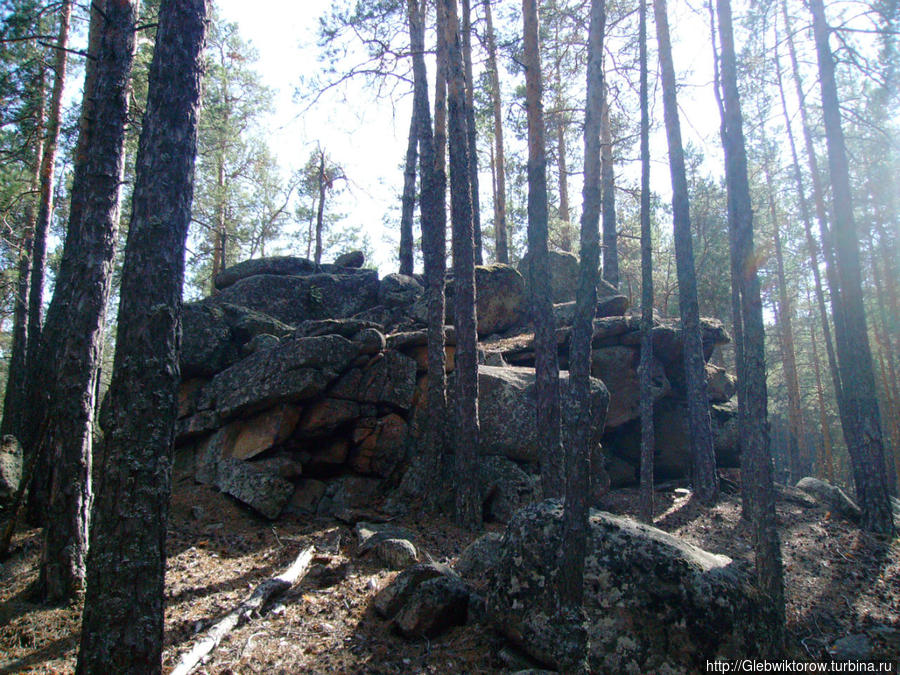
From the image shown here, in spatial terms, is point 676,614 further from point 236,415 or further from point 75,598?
point 236,415

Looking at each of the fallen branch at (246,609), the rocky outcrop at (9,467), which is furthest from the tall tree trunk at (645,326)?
the rocky outcrop at (9,467)

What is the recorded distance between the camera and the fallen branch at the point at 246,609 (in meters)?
4.45

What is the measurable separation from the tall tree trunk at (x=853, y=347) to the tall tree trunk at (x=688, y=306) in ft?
9.01

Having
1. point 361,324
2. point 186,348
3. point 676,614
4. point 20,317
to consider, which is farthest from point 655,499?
point 20,317

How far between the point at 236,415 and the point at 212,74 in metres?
7.48

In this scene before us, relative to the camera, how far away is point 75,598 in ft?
18.4

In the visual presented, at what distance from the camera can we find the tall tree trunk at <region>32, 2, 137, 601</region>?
224 inches

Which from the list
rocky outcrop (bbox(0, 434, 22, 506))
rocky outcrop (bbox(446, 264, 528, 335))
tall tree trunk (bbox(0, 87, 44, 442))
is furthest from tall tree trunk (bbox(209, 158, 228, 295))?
rocky outcrop (bbox(0, 434, 22, 506))

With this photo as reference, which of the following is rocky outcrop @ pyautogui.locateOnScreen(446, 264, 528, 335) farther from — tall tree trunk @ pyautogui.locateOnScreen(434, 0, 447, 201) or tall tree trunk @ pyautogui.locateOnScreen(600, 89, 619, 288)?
tall tree trunk @ pyautogui.locateOnScreen(600, 89, 619, 288)

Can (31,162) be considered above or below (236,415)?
above

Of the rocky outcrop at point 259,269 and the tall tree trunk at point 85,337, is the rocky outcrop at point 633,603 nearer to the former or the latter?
the tall tree trunk at point 85,337

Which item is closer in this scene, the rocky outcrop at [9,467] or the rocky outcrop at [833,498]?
the rocky outcrop at [9,467]

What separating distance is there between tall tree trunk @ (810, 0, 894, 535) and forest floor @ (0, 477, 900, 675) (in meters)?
0.84

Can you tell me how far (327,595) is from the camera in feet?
20.3
